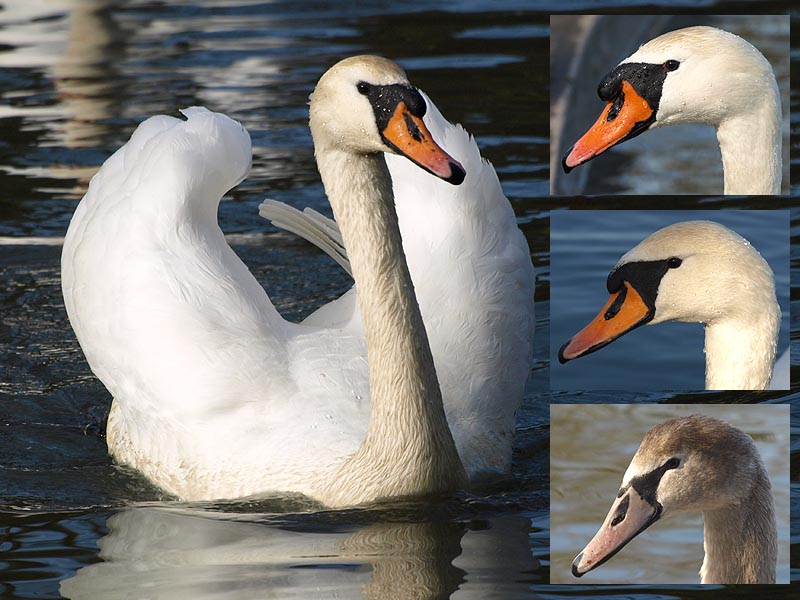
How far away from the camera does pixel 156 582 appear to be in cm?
595

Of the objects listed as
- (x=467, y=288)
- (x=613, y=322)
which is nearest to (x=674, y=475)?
(x=613, y=322)

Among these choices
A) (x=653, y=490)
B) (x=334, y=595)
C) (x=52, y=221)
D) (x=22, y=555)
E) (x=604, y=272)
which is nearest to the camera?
(x=653, y=490)

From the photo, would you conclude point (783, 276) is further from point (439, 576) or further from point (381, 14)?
point (381, 14)

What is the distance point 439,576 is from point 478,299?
5.24 feet

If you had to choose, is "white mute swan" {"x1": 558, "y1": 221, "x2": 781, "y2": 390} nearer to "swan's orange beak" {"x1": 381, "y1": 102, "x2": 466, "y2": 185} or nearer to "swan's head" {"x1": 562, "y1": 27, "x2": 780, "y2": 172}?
"swan's head" {"x1": 562, "y1": 27, "x2": 780, "y2": 172}

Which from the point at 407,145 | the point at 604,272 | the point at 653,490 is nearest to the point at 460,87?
the point at 604,272

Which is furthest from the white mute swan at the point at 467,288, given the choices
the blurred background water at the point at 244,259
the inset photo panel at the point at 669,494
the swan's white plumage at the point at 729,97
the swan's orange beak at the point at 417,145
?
the swan's white plumage at the point at 729,97

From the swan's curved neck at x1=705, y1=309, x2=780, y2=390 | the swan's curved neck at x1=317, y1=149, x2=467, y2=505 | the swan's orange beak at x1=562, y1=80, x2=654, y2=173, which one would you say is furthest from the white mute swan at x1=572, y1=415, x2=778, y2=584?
the swan's curved neck at x1=317, y1=149, x2=467, y2=505

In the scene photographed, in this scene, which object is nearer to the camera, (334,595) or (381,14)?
(334,595)

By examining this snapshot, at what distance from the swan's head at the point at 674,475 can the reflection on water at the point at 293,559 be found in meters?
1.00

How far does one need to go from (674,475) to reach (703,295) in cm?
67

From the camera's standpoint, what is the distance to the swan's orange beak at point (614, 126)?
17.8 ft

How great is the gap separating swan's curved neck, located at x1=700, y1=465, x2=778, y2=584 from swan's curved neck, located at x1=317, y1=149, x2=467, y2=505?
148 centimetres

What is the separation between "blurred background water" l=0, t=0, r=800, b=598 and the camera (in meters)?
6.04
